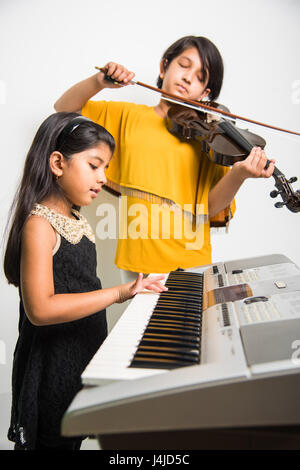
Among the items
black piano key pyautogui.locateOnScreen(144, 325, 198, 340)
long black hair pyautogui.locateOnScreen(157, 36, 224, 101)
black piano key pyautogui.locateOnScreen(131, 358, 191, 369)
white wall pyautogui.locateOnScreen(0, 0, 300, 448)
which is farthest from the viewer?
white wall pyautogui.locateOnScreen(0, 0, 300, 448)

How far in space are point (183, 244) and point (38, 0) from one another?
112cm

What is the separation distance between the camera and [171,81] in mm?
1199

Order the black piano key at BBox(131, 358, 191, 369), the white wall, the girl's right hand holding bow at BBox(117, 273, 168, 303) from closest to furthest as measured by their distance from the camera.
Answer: the black piano key at BBox(131, 358, 191, 369)
the girl's right hand holding bow at BBox(117, 273, 168, 303)
the white wall

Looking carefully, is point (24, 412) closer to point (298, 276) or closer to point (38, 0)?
point (298, 276)

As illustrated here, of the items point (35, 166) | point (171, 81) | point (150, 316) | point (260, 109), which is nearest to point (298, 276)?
point (150, 316)

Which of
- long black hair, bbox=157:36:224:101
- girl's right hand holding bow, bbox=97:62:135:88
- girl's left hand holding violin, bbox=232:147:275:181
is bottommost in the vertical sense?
girl's left hand holding violin, bbox=232:147:275:181

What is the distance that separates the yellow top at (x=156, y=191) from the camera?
114 centimetres

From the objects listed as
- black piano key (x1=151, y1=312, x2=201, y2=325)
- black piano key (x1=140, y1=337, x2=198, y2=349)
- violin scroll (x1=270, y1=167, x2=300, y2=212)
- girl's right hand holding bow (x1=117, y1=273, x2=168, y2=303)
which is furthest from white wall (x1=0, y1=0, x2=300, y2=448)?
black piano key (x1=140, y1=337, x2=198, y2=349)

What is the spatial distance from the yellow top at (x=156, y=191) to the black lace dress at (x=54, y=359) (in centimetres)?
31

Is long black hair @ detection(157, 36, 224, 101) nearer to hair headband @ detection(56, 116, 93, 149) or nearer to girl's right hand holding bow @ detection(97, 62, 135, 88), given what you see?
girl's right hand holding bow @ detection(97, 62, 135, 88)

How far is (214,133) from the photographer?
1233mm

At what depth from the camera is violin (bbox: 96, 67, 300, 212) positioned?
113 cm

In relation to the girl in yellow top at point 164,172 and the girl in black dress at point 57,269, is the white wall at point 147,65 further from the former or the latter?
the girl in black dress at point 57,269

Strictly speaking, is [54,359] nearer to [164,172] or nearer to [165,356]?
[165,356]
